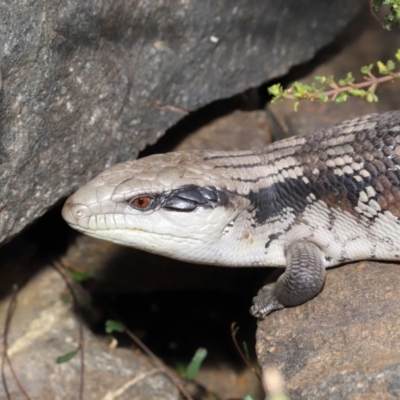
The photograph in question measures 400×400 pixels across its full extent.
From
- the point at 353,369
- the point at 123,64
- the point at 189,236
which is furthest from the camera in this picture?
the point at 123,64

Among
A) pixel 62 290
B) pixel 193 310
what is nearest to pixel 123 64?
pixel 62 290

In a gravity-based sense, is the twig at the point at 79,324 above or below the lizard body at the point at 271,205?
below

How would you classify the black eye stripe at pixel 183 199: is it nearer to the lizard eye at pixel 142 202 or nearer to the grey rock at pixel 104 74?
the lizard eye at pixel 142 202

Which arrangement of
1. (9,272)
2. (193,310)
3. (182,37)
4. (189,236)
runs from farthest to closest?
(193,310) → (9,272) → (182,37) → (189,236)

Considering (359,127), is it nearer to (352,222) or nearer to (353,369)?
(352,222)

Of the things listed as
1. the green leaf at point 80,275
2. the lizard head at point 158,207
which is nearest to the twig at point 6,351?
the green leaf at point 80,275

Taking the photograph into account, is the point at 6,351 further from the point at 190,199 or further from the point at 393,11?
the point at 393,11

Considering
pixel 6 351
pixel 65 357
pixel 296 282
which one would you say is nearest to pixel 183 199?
pixel 296 282

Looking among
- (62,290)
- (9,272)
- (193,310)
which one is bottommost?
(193,310)
